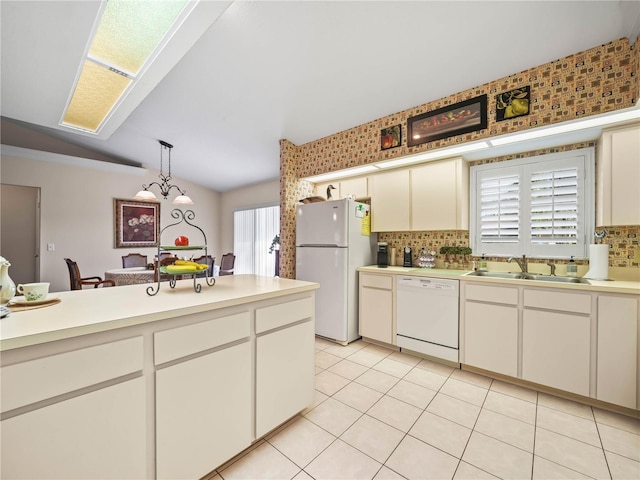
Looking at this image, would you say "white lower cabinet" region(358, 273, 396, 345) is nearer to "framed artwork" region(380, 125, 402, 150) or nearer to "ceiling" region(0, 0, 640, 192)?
"framed artwork" region(380, 125, 402, 150)

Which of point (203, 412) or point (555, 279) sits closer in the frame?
point (203, 412)

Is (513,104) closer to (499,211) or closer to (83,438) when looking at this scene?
(499,211)

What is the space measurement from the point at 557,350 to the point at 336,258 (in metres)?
2.11

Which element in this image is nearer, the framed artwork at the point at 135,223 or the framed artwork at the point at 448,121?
the framed artwork at the point at 448,121

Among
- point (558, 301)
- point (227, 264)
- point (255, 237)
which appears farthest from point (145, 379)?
point (255, 237)

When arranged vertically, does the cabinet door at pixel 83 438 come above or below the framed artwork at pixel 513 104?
below

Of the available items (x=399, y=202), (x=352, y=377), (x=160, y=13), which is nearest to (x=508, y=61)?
(x=399, y=202)

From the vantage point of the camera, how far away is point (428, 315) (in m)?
2.72

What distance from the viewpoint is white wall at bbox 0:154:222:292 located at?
4699mm

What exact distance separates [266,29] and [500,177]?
2.66 meters

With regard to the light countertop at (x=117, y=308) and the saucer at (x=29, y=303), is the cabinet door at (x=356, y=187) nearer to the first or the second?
the light countertop at (x=117, y=308)

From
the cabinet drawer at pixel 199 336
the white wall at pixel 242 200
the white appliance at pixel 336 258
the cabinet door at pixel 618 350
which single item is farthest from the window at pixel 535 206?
the white wall at pixel 242 200

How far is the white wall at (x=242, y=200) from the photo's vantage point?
5.82 metres

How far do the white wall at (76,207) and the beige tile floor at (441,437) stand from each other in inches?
215
